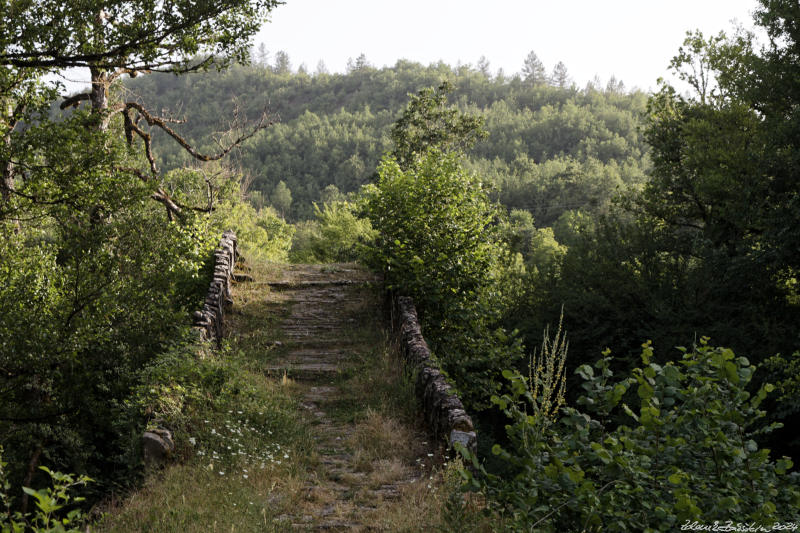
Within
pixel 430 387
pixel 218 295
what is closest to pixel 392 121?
pixel 218 295

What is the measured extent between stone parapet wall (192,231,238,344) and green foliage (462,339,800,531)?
5798 mm

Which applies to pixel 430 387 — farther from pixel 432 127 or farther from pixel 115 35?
pixel 432 127

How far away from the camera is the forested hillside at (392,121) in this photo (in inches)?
3194

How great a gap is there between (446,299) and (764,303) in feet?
32.8

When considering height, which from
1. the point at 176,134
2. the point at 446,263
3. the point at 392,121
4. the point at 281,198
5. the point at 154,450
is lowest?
the point at 154,450

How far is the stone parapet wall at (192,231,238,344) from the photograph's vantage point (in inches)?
362

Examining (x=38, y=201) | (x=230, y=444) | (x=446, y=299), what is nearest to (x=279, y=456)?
(x=230, y=444)

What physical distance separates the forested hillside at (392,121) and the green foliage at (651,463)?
61.6m

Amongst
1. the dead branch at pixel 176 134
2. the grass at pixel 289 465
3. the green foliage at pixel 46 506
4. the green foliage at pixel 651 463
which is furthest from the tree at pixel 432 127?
the green foliage at pixel 46 506

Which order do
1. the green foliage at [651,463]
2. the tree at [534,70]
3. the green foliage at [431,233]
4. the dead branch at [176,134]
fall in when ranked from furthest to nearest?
the tree at [534,70]
the dead branch at [176,134]
the green foliage at [431,233]
the green foliage at [651,463]

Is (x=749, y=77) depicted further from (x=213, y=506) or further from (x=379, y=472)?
(x=213, y=506)

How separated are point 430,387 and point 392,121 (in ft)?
372

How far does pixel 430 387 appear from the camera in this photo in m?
7.15

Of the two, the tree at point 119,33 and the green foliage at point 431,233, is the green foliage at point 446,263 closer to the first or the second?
the green foliage at point 431,233
